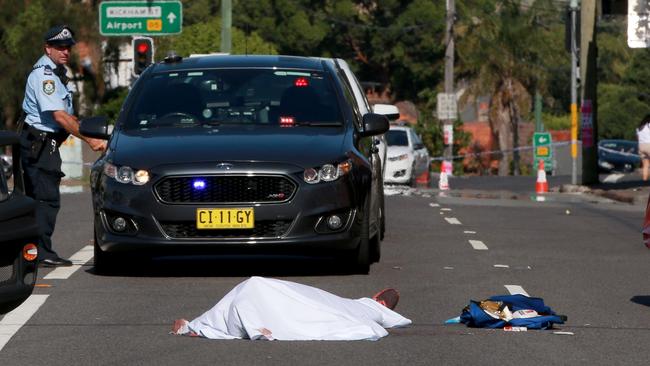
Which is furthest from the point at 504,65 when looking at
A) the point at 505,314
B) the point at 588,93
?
the point at 505,314

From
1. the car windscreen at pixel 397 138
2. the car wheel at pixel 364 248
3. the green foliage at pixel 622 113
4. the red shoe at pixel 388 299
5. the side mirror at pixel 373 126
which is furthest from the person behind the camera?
the green foliage at pixel 622 113

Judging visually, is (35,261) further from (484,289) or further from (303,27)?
(303,27)

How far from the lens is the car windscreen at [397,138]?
3634cm

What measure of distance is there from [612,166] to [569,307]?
49084mm

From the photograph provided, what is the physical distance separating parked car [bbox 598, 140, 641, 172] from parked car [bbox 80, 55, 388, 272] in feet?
153

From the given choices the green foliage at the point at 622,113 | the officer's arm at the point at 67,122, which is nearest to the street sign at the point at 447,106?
the green foliage at the point at 622,113

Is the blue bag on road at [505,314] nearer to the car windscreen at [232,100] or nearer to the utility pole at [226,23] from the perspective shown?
the car windscreen at [232,100]

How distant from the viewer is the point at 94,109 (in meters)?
49.8

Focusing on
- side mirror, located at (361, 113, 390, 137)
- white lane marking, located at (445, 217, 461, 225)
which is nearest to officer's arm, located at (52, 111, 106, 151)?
side mirror, located at (361, 113, 390, 137)

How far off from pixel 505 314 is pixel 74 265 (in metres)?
4.84

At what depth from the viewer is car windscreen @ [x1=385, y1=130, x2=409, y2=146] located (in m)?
36.3

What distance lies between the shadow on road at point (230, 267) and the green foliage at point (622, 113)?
67.3m

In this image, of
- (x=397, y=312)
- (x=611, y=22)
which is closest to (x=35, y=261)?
(x=397, y=312)

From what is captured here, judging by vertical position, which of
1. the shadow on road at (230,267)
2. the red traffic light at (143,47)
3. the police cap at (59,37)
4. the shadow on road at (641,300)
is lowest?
the shadow on road at (641,300)
